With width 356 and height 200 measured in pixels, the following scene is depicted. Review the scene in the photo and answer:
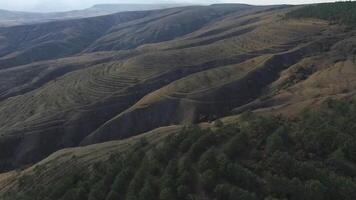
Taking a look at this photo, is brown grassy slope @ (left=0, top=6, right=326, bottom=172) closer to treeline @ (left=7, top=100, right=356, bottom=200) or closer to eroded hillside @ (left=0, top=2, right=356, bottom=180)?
eroded hillside @ (left=0, top=2, right=356, bottom=180)

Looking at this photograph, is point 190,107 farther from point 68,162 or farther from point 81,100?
point 68,162

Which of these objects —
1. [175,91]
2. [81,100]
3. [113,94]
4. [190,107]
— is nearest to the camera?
[190,107]

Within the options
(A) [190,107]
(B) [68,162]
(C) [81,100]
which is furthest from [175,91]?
(B) [68,162]

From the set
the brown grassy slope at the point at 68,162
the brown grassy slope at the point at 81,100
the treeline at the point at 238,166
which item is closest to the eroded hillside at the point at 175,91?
the brown grassy slope at the point at 81,100

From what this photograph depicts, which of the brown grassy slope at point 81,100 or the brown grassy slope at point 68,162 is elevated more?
the brown grassy slope at point 68,162

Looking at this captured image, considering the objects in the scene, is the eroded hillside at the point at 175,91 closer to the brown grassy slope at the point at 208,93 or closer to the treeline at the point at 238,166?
the brown grassy slope at the point at 208,93

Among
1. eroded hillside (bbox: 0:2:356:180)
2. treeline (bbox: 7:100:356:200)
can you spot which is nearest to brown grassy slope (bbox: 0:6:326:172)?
eroded hillside (bbox: 0:2:356:180)

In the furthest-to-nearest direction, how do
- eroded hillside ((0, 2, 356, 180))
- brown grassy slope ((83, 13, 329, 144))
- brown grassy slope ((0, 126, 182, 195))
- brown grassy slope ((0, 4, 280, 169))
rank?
brown grassy slope ((0, 4, 280, 169)) → brown grassy slope ((83, 13, 329, 144)) → eroded hillside ((0, 2, 356, 180)) → brown grassy slope ((0, 126, 182, 195))

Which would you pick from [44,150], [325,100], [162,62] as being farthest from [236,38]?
[325,100]
